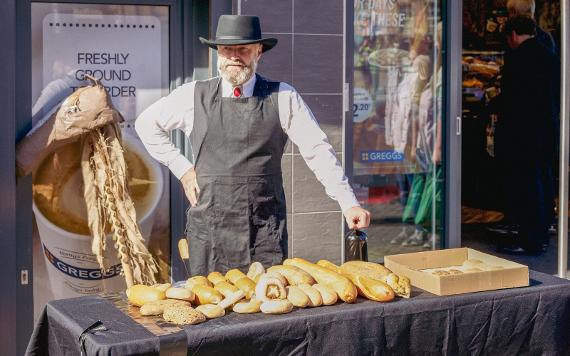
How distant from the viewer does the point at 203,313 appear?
347 cm

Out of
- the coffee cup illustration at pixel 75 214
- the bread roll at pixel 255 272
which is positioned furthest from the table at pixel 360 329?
the coffee cup illustration at pixel 75 214

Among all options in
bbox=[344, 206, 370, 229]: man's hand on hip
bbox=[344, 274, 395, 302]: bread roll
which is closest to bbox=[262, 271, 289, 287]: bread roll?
bbox=[344, 274, 395, 302]: bread roll

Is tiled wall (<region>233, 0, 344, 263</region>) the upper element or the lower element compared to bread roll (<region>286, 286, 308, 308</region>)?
upper

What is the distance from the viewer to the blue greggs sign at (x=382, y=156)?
6.80 meters

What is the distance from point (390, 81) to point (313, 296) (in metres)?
3.49

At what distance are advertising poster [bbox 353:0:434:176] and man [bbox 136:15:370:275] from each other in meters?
1.89

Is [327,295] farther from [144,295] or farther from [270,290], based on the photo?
[144,295]

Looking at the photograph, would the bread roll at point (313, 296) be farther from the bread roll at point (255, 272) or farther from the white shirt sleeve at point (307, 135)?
the white shirt sleeve at point (307, 135)

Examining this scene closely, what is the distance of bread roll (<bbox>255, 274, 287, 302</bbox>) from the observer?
11.9 feet

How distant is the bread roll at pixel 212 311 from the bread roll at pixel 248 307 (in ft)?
0.18

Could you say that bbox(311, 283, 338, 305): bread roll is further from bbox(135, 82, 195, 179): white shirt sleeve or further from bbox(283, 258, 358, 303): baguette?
bbox(135, 82, 195, 179): white shirt sleeve

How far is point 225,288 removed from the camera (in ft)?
12.3

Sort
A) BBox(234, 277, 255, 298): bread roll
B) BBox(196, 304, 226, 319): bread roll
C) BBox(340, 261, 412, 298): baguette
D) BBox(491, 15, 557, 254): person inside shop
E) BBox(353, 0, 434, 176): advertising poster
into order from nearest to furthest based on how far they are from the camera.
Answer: BBox(196, 304, 226, 319): bread roll, BBox(234, 277, 255, 298): bread roll, BBox(340, 261, 412, 298): baguette, BBox(353, 0, 434, 176): advertising poster, BBox(491, 15, 557, 254): person inside shop

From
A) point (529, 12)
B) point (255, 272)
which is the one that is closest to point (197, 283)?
point (255, 272)
